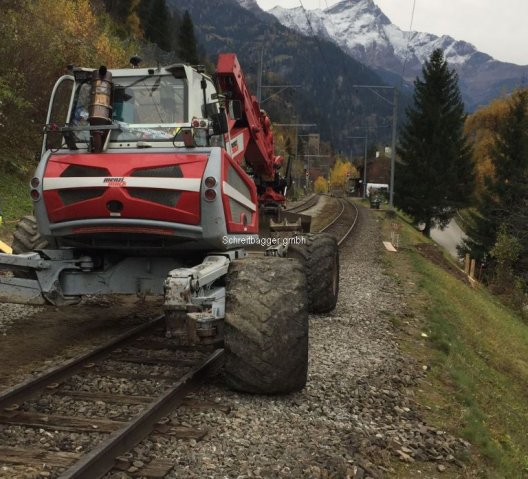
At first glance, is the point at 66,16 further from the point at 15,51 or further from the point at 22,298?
the point at 22,298

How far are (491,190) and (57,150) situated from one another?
36.7 meters

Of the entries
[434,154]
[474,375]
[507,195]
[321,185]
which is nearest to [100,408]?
[474,375]

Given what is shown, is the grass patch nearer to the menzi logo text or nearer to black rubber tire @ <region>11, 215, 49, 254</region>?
the menzi logo text

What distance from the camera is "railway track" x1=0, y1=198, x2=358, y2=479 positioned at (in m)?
3.88

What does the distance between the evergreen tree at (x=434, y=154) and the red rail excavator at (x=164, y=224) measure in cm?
3942

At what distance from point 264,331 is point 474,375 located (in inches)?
194

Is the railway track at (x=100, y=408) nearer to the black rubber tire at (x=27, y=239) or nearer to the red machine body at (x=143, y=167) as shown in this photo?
the red machine body at (x=143, y=167)

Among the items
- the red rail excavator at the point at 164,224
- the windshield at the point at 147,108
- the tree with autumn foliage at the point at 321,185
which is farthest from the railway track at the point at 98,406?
the tree with autumn foliage at the point at 321,185

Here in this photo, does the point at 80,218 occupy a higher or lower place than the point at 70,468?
higher

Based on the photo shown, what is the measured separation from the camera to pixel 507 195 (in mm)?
37875

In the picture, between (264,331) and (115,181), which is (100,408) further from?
(115,181)

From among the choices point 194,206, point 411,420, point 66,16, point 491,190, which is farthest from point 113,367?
point 491,190

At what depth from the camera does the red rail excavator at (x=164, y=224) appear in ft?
17.0

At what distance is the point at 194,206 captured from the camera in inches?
235
